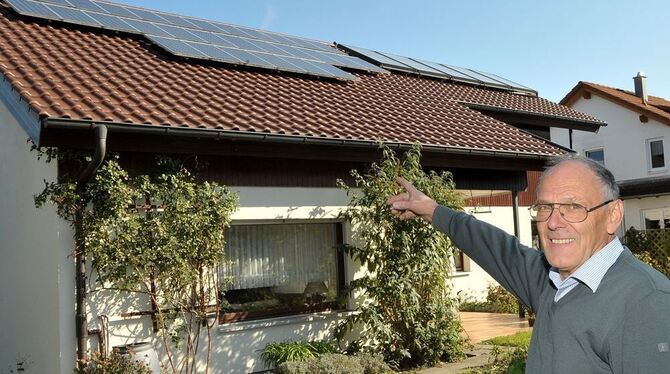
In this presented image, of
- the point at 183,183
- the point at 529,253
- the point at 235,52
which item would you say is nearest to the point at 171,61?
the point at 235,52

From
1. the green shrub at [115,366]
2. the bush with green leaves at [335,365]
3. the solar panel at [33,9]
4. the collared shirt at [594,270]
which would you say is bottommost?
the bush with green leaves at [335,365]

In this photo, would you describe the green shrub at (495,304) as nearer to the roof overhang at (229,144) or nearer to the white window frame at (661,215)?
the roof overhang at (229,144)

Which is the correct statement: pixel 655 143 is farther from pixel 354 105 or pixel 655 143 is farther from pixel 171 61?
pixel 171 61

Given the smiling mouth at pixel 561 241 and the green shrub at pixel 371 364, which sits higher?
the smiling mouth at pixel 561 241

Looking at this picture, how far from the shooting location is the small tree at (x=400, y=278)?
28.2 ft

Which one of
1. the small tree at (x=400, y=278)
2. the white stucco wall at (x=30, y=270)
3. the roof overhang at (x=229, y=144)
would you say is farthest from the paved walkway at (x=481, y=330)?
the white stucco wall at (x=30, y=270)

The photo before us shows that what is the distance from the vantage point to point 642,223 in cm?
2473

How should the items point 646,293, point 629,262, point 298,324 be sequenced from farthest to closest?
1. point 298,324
2. point 629,262
3. point 646,293

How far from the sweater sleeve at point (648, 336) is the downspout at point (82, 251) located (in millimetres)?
5816

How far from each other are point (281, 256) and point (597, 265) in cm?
700

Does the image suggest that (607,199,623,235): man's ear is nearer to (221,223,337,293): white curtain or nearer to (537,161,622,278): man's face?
(537,161,622,278): man's face

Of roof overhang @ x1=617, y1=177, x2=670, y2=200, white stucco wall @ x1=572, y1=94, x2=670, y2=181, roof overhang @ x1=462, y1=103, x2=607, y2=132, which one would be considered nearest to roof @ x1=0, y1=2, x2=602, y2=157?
roof overhang @ x1=462, y1=103, x2=607, y2=132

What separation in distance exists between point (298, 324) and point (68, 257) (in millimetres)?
3036

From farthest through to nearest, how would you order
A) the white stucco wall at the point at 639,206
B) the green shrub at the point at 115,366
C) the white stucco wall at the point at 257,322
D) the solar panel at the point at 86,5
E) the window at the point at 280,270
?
1. the white stucco wall at the point at 639,206
2. the solar panel at the point at 86,5
3. the window at the point at 280,270
4. the white stucco wall at the point at 257,322
5. the green shrub at the point at 115,366
